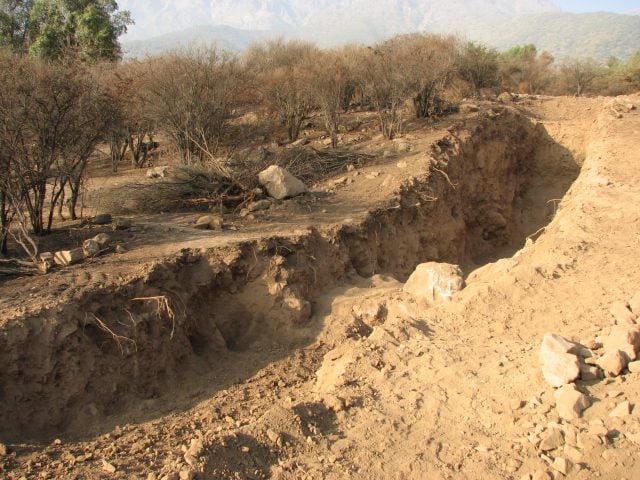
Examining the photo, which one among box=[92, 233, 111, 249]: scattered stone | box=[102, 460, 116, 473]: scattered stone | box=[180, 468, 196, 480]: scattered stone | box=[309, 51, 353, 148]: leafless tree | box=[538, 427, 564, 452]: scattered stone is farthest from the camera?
box=[309, 51, 353, 148]: leafless tree

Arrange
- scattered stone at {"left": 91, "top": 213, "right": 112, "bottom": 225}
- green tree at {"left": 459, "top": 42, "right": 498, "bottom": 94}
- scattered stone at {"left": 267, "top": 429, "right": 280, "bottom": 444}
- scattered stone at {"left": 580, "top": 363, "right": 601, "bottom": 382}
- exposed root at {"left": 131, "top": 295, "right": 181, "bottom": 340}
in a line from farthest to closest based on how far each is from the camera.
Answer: green tree at {"left": 459, "top": 42, "right": 498, "bottom": 94}
scattered stone at {"left": 91, "top": 213, "right": 112, "bottom": 225}
exposed root at {"left": 131, "top": 295, "right": 181, "bottom": 340}
scattered stone at {"left": 580, "top": 363, "right": 601, "bottom": 382}
scattered stone at {"left": 267, "top": 429, "right": 280, "bottom": 444}

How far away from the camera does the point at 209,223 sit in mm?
7438

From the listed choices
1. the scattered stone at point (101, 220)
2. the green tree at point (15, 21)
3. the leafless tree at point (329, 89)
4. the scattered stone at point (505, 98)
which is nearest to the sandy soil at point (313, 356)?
the scattered stone at point (101, 220)

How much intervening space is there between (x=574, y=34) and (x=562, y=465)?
90.9 meters

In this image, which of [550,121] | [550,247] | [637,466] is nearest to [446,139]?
[550,121]

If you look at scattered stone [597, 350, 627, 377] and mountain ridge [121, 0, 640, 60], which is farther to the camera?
mountain ridge [121, 0, 640, 60]

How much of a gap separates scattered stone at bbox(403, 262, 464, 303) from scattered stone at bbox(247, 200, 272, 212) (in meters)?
2.87

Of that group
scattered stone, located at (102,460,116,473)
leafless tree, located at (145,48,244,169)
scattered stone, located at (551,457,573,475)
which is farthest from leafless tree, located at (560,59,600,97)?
scattered stone, located at (102,460,116,473)

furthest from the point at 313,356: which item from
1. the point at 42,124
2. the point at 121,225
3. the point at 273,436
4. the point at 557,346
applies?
the point at 42,124

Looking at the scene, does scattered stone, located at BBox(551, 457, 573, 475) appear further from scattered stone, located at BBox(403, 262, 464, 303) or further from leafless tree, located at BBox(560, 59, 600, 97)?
leafless tree, located at BBox(560, 59, 600, 97)

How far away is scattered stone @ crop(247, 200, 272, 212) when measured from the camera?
8148 millimetres

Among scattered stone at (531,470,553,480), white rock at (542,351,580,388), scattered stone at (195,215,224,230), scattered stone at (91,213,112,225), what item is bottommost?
scattered stone at (531,470,553,480)

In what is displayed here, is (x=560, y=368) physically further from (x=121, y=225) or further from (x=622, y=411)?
(x=121, y=225)

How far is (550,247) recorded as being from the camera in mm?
6223
